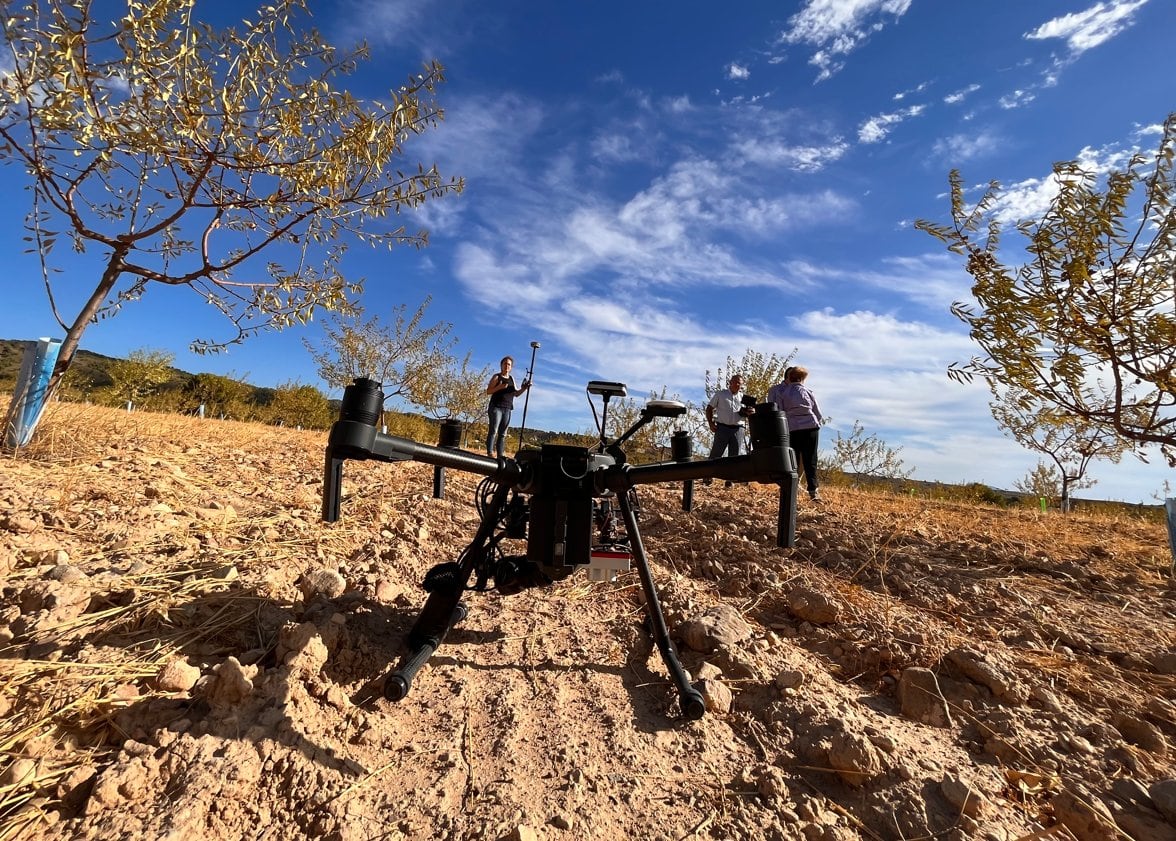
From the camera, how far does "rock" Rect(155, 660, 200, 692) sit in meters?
1.66

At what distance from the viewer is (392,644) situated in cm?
214

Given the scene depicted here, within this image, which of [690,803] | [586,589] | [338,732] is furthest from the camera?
[586,589]

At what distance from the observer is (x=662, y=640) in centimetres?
204

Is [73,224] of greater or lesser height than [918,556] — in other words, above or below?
above

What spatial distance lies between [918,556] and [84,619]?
5111mm

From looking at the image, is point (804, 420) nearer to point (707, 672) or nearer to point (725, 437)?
point (725, 437)

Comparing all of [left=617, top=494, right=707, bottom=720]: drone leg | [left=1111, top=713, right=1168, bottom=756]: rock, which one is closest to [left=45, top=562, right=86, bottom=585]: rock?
[left=617, top=494, right=707, bottom=720]: drone leg

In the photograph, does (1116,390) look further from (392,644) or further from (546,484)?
(392,644)

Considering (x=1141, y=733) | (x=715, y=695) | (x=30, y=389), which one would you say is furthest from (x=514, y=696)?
(x=30, y=389)

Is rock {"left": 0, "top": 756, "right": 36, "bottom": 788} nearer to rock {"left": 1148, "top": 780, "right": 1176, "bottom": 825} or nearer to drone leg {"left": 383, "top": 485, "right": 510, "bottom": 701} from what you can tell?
drone leg {"left": 383, "top": 485, "right": 510, "bottom": 701}

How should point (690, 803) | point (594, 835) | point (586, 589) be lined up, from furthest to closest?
point (586, 589) → point (690, 803) → point (594, 835)

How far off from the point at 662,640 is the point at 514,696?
61cm

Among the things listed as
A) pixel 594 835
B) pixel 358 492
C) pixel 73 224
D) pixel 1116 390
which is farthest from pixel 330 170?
pixel 1116 390

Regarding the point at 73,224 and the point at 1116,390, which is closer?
the point at 73,224
